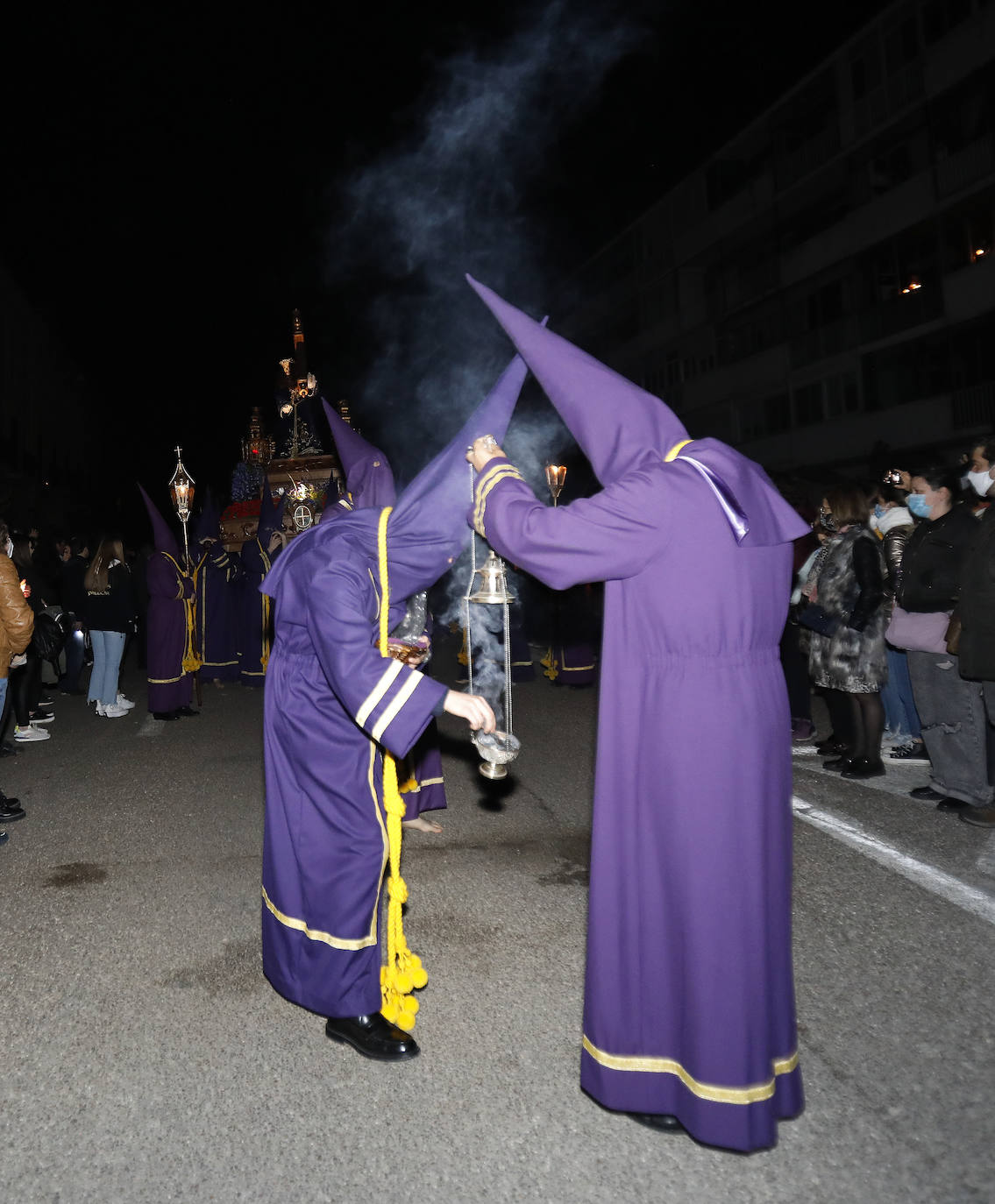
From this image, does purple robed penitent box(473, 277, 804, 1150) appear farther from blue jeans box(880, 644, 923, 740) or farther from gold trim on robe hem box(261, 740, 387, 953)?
blue jeans box(880, 644, 923, 740)

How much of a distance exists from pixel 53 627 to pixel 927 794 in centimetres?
727

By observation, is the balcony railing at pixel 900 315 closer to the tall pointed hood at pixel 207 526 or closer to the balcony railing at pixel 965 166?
the balcony railing at pixel 965 166

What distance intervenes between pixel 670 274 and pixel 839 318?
947 centimetres

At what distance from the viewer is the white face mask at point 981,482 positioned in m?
5.47

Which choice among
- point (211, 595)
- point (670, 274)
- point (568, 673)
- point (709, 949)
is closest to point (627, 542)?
point (709, 949)

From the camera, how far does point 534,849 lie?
516cm

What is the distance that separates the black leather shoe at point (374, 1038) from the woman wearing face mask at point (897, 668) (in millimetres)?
5221

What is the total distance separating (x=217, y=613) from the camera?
12.7 m

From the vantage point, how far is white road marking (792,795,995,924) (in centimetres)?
419

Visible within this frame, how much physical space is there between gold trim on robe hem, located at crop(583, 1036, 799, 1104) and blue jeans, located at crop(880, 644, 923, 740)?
18.2 feet

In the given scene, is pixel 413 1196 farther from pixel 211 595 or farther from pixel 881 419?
pixel 881 419

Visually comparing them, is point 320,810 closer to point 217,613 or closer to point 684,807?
point 684,807

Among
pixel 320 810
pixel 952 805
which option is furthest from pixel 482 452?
pixel 952 805

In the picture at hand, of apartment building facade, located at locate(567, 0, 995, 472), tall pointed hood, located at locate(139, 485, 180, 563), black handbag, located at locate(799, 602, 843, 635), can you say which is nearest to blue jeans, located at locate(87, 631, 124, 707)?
tall pointed hood, located at locate(139, 485, 180, 563)
